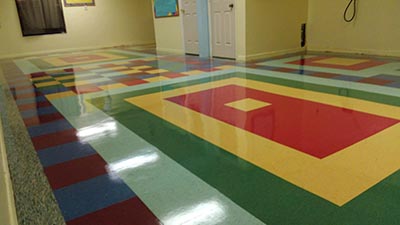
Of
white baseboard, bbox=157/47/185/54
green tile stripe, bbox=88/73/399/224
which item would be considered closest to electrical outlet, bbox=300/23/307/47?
white baseboard, bbox=157/47/185/54

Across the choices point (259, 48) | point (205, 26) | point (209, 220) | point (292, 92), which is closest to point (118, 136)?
point (209, 220)

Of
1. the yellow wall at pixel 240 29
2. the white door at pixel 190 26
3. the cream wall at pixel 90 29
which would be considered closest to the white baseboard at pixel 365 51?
the yellow wall at pixel 240 29

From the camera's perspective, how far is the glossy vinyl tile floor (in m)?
1.47

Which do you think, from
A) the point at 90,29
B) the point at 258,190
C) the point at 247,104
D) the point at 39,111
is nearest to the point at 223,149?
the point at 258,190

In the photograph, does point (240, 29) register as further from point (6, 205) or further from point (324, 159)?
point (6, 205)

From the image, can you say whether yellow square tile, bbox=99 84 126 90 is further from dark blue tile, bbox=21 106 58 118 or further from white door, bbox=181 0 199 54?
white door, bbox=181 0 199 54

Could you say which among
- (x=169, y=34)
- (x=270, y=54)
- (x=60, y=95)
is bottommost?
(x=60, y=95)

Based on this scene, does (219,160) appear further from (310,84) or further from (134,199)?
(310,84)

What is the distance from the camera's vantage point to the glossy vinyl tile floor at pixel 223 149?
4.84ft

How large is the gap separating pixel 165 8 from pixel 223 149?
6.86m

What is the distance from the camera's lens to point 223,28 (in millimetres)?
6543

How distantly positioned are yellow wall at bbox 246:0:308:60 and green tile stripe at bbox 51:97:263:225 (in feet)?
14.0

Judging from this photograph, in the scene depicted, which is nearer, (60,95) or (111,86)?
(60,95)

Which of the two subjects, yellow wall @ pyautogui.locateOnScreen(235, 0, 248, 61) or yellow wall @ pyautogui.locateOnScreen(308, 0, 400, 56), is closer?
yellow wall @ pyautogui.locateOnScreen(308, 0, 400, 56)
